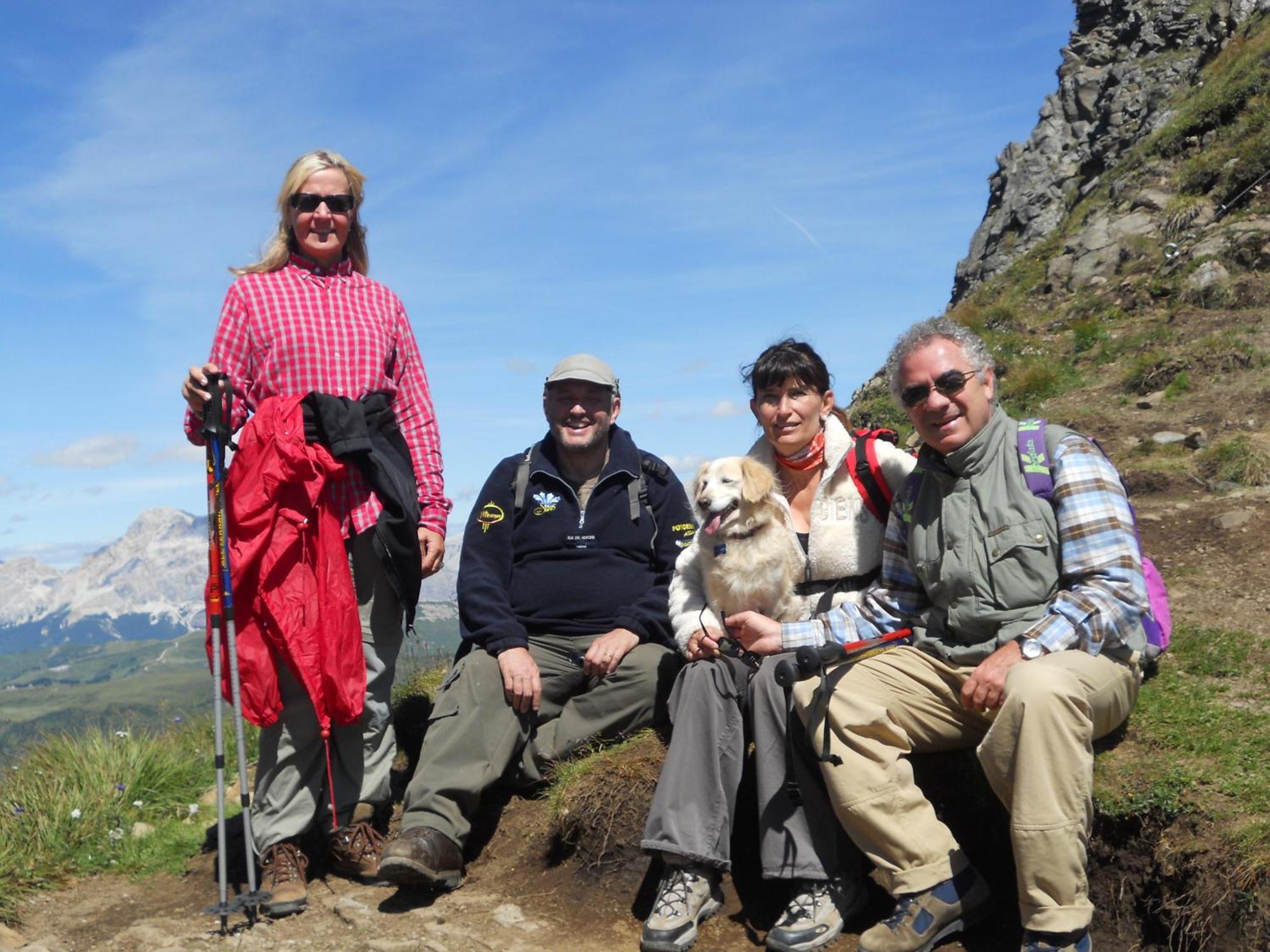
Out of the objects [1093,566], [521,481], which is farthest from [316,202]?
[1093,566]

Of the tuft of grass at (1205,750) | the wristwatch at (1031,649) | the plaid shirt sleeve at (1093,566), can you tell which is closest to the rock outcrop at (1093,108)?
the tuft of grass at (1205,750)

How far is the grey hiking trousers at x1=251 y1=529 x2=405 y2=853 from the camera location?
4906mm

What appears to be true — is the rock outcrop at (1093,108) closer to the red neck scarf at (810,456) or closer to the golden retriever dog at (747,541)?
the red neck scarf at (810,456)

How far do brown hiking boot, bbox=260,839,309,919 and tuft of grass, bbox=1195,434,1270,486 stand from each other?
7.70 metres

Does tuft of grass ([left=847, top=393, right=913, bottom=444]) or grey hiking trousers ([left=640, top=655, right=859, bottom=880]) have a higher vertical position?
tuft of grass ([left=847, top=393, right=913, bottom=444])

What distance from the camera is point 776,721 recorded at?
428 cm

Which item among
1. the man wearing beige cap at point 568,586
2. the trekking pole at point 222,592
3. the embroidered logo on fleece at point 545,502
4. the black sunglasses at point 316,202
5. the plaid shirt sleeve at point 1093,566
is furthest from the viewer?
the embroidered logo on fleece at point 545,502

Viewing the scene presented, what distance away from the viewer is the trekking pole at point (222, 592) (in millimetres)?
4625

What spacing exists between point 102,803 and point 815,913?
4.88 m

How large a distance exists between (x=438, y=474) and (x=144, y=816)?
3400 mm

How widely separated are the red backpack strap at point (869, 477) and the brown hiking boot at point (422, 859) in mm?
2606

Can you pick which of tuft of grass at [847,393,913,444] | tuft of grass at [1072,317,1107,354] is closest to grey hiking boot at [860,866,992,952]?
tuft of grass at [847,393,913,444]

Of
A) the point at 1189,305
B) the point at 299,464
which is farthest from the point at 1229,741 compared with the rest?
the point at 1189,305

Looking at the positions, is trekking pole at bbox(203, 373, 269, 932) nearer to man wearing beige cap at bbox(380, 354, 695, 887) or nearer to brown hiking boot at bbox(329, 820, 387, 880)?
brown hiking boot at bbox(329, 820, 387, 880)
